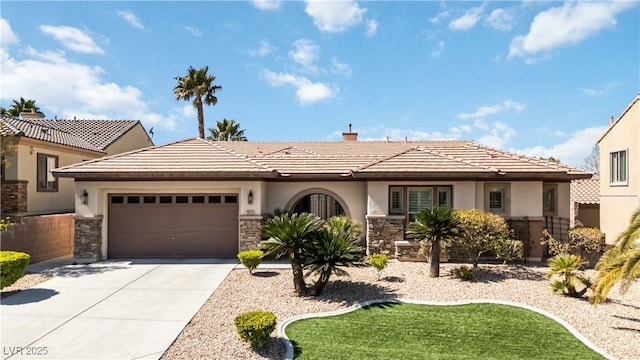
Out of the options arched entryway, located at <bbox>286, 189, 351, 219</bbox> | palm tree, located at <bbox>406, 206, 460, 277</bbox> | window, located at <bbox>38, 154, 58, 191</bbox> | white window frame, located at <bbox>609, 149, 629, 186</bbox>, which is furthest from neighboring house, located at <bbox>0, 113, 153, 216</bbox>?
white window frame, located at <bbox>609, 149, 629, 186</bbox>

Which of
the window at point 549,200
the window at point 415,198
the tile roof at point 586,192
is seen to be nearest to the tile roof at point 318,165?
the window at point 549,200

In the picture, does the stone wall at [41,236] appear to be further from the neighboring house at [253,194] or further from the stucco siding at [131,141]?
the stucco siding at [131,141]

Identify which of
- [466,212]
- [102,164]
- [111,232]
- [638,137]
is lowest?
[111,232]

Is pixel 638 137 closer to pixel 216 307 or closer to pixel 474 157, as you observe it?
pixel 474 157

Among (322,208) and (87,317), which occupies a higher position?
(322,208)

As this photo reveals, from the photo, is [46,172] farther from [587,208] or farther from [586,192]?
[586,192]

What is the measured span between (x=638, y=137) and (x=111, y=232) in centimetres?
2601

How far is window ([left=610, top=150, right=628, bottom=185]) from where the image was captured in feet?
58.5

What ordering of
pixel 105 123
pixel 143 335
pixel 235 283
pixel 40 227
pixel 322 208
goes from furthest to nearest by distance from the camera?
1. pixel 105 123
2. pixel 322 208
3. pixel 40 227
4. pixel 235 283
5. pixel 143 335

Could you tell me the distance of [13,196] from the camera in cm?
1567

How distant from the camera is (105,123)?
Answer: 27.2 metres

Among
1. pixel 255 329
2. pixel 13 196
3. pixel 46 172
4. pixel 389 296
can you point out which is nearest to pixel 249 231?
pixel 389 296

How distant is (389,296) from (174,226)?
1007 centimetres

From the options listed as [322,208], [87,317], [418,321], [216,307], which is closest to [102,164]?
[87,317]
